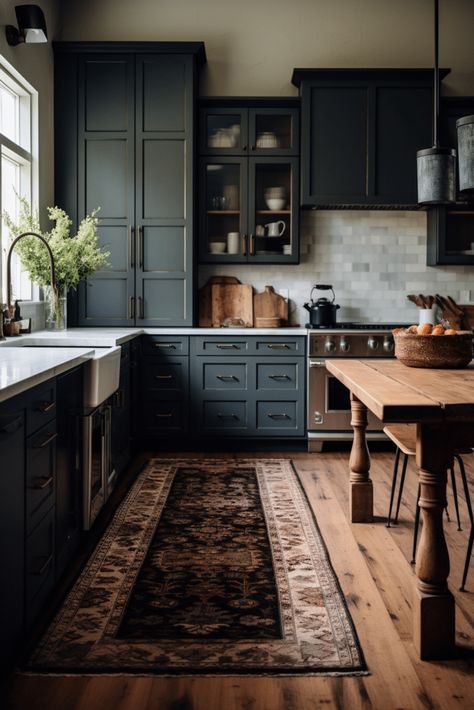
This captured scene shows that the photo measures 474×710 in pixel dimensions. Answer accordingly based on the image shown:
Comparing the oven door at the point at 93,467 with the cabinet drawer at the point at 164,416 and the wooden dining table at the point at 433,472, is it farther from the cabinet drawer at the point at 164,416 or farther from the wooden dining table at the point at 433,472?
the cabinet drawer at the point at 164,416

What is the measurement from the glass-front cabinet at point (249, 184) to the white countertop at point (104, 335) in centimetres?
63

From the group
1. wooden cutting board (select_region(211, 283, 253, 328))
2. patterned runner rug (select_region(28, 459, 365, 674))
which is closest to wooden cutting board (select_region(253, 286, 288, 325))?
wooden cutting board (select_region(211, 283, 253, 328))

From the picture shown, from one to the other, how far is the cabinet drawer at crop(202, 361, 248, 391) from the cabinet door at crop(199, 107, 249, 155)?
164 centimetres

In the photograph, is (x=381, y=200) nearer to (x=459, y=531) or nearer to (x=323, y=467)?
(x=323, y=467)

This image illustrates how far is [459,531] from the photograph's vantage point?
3574 mm

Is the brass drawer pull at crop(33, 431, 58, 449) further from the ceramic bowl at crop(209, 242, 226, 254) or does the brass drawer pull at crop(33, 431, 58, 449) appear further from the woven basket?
the ceramic bowl at crop(209, 242, 226, 254)

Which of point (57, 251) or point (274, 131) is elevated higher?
point (274, 131)

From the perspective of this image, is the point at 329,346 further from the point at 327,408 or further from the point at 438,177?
the point at 438,177

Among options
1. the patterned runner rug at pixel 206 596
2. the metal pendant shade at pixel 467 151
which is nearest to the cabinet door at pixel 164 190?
the patterned runner rug at pixel 206 596

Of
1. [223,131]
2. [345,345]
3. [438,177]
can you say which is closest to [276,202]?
[223,131]

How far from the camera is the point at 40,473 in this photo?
100 inches

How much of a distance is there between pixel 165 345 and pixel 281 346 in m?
0.86

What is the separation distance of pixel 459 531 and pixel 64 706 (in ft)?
7.19

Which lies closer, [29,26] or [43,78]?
[29,26]
